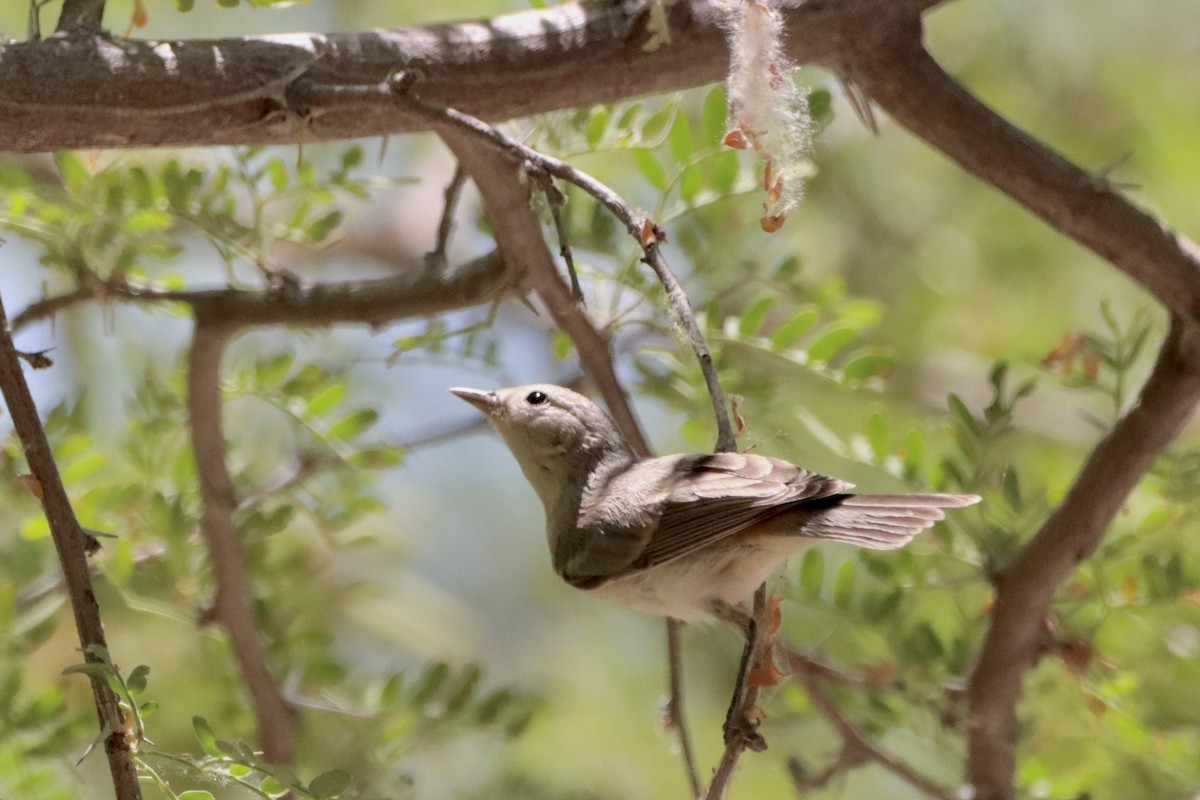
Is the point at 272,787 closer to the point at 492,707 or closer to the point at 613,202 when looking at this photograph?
the point at 613,202

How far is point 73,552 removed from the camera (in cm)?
112

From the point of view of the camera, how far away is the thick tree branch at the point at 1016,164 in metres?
1.45

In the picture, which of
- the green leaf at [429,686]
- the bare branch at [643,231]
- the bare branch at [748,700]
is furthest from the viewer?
the green leaf at [429,686]

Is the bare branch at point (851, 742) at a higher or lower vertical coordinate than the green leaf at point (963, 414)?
lower

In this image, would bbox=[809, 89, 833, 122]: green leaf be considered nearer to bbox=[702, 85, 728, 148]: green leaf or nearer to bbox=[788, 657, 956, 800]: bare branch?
bbox=[702, 85, 728, 148]: green leaf

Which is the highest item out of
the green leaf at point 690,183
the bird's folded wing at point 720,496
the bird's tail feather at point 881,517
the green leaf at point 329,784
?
the green leaf at point 690,183

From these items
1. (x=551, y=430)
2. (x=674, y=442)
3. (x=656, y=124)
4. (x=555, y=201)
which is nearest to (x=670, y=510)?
(x=551, y=430)

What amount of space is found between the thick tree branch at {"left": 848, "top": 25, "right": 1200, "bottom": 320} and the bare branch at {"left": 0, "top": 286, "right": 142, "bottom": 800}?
996mm

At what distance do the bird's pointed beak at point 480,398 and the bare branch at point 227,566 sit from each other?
1.24ft

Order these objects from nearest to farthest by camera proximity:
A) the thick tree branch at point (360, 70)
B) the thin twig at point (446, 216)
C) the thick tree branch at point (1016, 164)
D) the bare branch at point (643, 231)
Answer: the bare branch at point (643, 231) → the thick tree branch at point (360, 70) → the thick tree branch at point (1016, 164) → the thin twig at point (446, 216)

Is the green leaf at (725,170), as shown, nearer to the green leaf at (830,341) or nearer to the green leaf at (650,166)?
the green leaf at (650,166)

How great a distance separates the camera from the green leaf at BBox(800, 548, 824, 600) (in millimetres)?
1754

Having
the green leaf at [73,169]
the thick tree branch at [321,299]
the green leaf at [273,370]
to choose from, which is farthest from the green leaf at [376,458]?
the green leaf at [73,169]

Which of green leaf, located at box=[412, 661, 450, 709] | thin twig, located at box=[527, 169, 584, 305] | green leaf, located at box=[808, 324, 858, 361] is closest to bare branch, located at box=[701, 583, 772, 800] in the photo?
thin twig, located at box=[527, 169, 584, 305]
